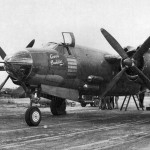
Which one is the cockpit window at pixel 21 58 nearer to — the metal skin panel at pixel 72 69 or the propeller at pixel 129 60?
the metal skin panel at pixel 72 69

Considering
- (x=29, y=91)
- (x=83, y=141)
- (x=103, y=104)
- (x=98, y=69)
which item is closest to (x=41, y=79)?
(x=29, y=91)

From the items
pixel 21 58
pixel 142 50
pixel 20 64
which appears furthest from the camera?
pixel 142 50

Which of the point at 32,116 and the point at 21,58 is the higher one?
the point at 21,58

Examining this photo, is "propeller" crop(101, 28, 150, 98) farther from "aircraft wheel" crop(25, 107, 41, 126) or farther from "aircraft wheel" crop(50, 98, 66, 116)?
"aircraft wheel" crop(50, 98, 66, 116)

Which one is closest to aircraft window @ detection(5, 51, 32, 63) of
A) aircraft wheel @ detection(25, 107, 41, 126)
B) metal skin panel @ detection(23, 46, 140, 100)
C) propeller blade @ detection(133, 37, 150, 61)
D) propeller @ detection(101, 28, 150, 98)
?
metal skin panel @ detection(23, 46, 140, 100)

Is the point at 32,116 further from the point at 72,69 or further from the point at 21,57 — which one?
the point at 72,69

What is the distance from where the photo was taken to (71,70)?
541 inches

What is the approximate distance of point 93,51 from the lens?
1530 cm

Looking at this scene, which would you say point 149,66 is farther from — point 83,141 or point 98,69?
point 83,141

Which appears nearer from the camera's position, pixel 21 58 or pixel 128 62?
pixel 21 58

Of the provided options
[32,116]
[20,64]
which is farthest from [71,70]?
[32,116]

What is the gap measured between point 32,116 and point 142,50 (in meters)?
6.07

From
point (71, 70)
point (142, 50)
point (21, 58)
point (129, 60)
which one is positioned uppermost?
point (142, 50)

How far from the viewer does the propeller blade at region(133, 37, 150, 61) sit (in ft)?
45.4
